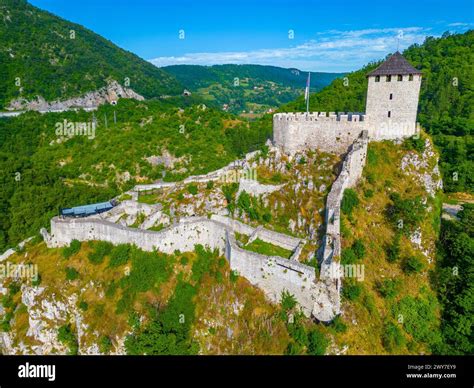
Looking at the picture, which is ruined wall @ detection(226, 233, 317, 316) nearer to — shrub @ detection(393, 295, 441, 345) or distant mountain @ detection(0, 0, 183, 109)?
shrub @ detection(393, 295, 441, 345)

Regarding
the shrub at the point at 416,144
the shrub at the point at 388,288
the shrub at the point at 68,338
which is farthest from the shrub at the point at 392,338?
the shrub at the point at 68,338

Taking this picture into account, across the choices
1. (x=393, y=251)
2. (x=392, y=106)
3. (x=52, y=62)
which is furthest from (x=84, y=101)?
(x=393, y=251)

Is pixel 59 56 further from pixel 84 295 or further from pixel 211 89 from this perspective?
pixel 84 295

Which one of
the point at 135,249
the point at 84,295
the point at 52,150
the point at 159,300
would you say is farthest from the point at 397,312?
the point at 52,150

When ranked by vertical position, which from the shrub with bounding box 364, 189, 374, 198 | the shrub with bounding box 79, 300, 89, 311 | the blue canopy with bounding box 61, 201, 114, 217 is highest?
the shrub with bounding box 364, 189, 374, 198

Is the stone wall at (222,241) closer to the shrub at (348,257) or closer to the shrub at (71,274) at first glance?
the shrub at (348,257)

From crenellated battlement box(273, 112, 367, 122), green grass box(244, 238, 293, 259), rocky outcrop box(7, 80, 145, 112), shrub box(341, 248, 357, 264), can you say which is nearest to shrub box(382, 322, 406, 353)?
shrub box(341, 248, 357, 264)

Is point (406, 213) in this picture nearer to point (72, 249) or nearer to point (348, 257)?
point (348, 257)
